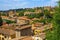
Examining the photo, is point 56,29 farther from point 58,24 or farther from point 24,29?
point 24,29

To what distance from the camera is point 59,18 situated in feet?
18.7

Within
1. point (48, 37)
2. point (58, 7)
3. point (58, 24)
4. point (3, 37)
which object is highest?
point (58, 7)

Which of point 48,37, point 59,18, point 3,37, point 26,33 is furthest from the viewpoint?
point 26,33

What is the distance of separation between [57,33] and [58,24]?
0.26 m

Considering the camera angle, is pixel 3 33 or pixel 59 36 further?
pixel 3 33

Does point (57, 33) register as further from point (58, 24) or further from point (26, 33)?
point (26, 33)

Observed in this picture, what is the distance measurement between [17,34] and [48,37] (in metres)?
19.4

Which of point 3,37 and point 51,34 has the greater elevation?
point 51,34

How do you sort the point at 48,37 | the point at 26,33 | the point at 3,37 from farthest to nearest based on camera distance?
the point at 26,33
the point at 3,37
the point at 48,37

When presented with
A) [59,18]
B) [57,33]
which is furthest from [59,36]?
[59,18]

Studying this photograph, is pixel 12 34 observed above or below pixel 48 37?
below

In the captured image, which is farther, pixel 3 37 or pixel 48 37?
pixel 3 37

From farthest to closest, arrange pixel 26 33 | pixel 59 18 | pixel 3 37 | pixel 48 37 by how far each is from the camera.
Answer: pixel 26 33, pixel 3 37, pixel 48 37, pixel 59 18

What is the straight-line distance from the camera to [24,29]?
26.1m
